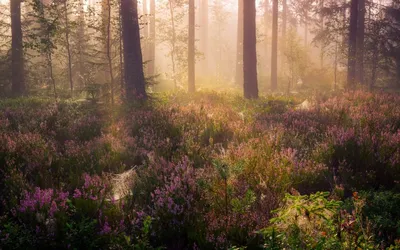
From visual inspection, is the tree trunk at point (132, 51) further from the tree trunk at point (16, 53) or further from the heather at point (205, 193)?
the tree trunk at point (16, 53)

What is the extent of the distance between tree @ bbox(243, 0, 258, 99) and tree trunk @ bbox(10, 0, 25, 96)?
→ 13354 millimetres

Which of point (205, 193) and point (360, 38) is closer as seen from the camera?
point (205, 193)

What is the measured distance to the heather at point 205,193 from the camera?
3.06 m

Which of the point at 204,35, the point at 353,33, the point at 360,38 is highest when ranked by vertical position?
the point at 204,35

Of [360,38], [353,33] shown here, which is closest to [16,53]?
[353,33]

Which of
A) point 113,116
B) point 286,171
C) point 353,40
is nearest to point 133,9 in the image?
point 113,116

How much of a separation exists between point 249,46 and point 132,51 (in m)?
6.08

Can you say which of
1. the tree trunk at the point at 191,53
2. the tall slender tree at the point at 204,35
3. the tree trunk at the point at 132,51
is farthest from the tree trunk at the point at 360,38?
the tall slender tree at the point at 204,35

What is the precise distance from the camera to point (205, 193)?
4008mm

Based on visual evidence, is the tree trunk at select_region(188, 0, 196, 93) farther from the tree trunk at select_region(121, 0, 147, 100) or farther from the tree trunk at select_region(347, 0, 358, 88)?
the tree trunk at select_region(347, 0, 358, 88)

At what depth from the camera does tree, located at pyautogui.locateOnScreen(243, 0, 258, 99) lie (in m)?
15.5

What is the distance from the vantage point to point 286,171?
4.46 metres

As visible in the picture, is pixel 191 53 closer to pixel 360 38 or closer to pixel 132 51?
pixel 132 51

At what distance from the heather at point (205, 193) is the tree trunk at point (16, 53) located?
45.1ft
